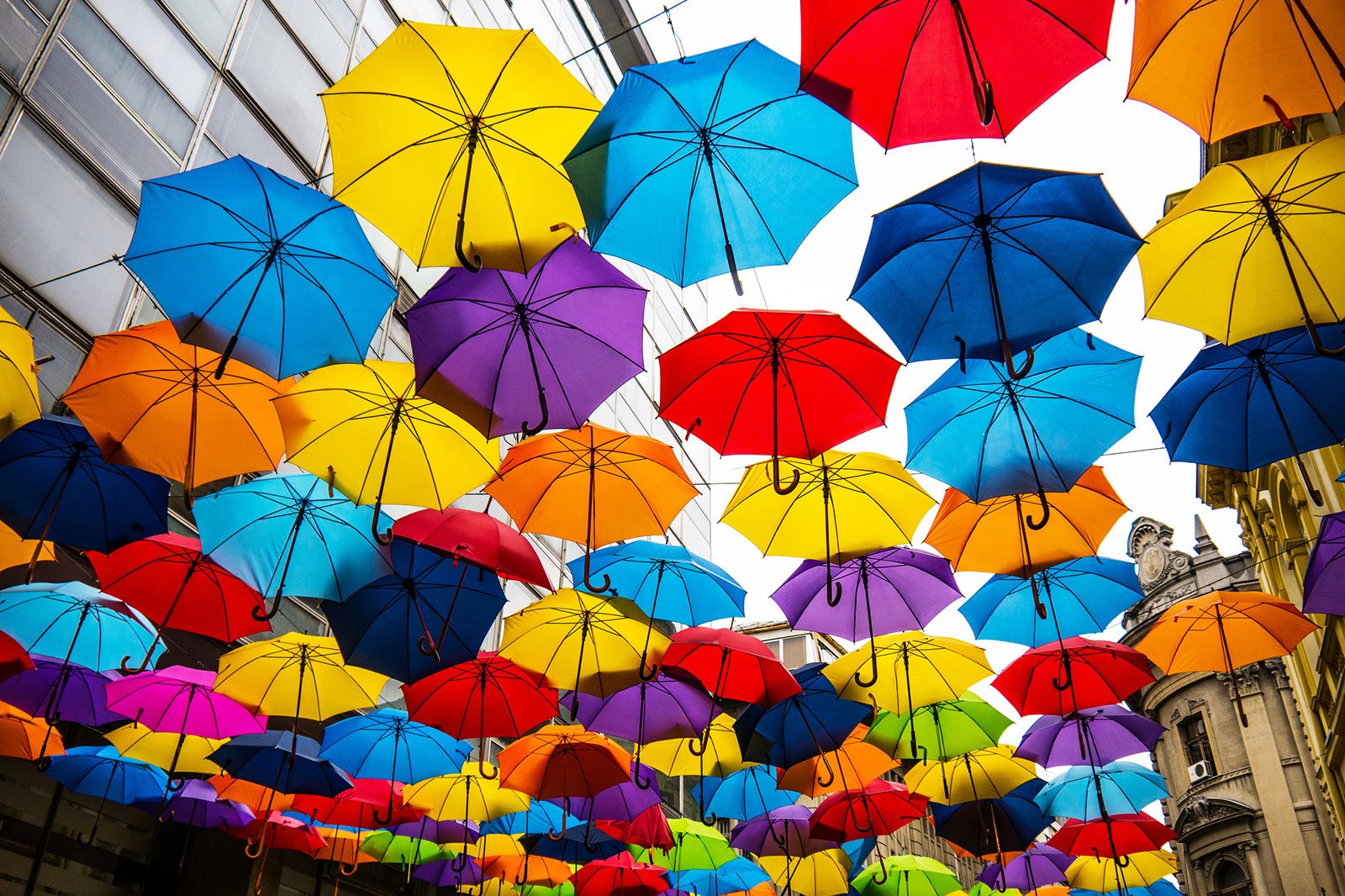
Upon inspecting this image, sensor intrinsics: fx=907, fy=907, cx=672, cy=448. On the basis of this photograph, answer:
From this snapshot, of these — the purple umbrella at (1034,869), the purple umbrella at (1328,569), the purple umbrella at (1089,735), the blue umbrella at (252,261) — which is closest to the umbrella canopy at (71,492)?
the blue umbrella at (252,261)

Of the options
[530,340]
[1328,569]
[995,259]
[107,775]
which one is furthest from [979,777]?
[107,775]

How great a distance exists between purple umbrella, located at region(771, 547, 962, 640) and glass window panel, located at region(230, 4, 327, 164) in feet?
29.7

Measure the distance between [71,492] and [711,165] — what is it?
529cm

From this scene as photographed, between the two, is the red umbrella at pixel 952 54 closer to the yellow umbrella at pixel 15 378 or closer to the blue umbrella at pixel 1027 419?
the blue umbrella at pixel 1027 419

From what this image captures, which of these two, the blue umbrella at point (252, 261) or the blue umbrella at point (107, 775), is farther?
the blue umbrella at point (107, 775)

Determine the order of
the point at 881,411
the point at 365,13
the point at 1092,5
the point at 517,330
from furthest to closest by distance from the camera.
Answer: the point at 365,13
the point at 881,411
the point at 517,330
the point at 1092,5

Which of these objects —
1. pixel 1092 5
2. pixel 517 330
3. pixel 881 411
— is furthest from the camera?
pixel 881 411

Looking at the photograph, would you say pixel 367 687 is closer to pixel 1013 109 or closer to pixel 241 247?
pixel 241 247

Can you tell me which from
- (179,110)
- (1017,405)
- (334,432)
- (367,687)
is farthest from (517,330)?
(179,110)

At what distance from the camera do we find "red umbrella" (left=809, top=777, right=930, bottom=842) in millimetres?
11109

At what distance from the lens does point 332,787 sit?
8656 mm

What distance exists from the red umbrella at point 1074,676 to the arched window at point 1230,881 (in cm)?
2300

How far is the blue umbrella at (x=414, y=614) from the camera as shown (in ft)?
25.6

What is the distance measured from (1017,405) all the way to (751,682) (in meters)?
3.74
